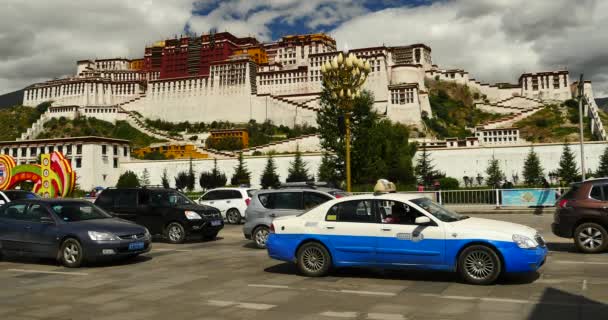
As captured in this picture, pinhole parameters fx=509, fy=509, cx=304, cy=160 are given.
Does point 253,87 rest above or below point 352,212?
→ above

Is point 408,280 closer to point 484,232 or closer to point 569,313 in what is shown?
point 484,232

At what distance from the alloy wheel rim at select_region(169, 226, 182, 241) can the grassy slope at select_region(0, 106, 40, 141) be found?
117781 millimetres

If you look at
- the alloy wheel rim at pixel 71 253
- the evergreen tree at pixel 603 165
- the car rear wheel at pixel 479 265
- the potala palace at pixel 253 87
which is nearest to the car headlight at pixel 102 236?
the alloy wheel rim at pixel 71 253

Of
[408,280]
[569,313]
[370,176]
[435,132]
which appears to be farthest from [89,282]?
[435,132]

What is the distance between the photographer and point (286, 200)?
13867 millimetres

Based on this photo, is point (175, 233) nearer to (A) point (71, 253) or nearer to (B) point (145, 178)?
(A) point (71, 253)

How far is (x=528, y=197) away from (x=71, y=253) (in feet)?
68.0

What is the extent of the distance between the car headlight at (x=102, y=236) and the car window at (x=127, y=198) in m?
5.03

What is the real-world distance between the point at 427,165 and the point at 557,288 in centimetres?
4903

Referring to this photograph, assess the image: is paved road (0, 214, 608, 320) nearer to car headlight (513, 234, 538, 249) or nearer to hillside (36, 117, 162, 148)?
car headlight (513, 234, 538, 249)

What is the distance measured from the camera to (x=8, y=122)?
12462 cm

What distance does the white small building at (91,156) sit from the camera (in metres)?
72.4

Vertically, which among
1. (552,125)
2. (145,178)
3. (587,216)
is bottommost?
(587,216)

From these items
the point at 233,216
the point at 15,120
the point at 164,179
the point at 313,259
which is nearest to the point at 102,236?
the point at 313,259
